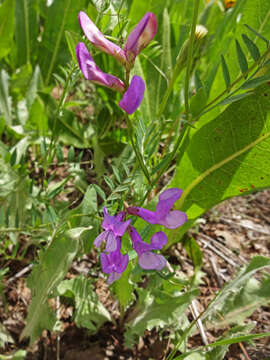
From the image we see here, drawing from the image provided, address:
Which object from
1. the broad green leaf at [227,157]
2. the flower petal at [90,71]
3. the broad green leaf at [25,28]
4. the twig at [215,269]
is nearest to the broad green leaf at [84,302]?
the broad green leaf at [227,157]

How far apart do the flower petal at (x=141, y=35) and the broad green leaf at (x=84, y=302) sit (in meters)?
0.76

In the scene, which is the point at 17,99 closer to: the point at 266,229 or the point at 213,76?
the point at 213,76

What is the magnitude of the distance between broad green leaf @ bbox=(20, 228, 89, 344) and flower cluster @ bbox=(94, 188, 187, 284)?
4.4 inches

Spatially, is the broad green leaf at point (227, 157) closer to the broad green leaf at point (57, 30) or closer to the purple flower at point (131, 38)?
the purple flower at point (131, 38)

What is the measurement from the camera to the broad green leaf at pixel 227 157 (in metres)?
1.07

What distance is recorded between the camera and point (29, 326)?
1.04 meters

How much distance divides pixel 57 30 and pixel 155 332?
5.01ft

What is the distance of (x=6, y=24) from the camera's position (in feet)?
5.51

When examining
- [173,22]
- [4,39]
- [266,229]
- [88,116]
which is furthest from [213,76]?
[4,39]

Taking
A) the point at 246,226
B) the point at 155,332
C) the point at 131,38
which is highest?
the point at 131,38

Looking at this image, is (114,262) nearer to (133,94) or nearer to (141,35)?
(133,94)

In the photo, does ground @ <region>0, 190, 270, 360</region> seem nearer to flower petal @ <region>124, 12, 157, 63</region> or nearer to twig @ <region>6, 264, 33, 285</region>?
twig @ <region>6, 264, 33, 285</region>

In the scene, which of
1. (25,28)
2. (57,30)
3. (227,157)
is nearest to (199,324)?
(227,157)

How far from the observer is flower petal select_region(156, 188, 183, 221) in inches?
29.5
